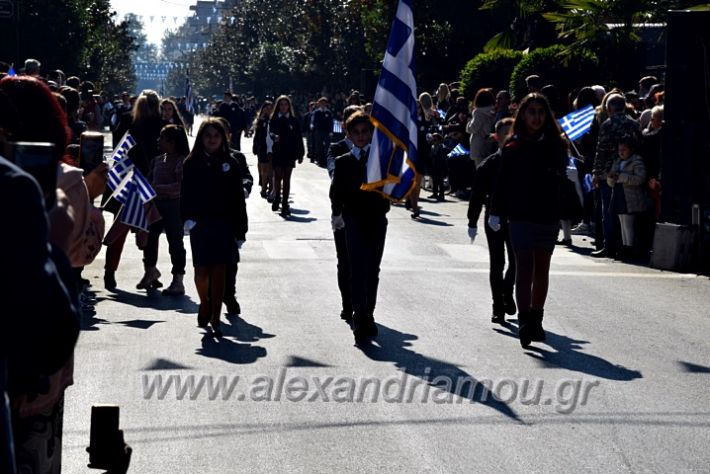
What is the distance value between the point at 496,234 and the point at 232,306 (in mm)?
2185

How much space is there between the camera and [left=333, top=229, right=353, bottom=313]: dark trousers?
11008 millimetres

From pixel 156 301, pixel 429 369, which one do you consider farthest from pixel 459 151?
pixel 429 369

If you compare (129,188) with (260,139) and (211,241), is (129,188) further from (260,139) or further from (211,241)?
(260,139)

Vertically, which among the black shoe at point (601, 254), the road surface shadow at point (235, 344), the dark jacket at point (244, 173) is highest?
the dark jacket at point (244, 173)

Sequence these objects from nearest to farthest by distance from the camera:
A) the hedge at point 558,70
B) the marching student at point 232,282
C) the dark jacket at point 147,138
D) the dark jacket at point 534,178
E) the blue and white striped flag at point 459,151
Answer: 1. the dark jacket at point 534,178
2. the marching student at point 232,282
3. the dark jacket at point 147,138
4. the blue and white striped flag at point 459,151
5. the hedge at point 558,70

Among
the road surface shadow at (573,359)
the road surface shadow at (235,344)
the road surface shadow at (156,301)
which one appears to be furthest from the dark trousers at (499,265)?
the road surface shadow at (156,301)

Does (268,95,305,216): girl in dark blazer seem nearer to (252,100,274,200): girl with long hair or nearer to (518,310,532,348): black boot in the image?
(252,100,274,200): girl with long hair

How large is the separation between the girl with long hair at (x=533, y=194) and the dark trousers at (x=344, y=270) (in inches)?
60.5

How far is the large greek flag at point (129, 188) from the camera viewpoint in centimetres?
1234

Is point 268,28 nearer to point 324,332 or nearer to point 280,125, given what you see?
point 280,125

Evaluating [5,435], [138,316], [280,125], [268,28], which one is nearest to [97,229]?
[5,435]

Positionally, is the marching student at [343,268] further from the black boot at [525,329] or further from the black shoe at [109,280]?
the black shoe at [109,280]

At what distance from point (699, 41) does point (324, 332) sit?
6.25 m

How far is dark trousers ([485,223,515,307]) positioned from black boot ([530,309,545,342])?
1.00 meters
